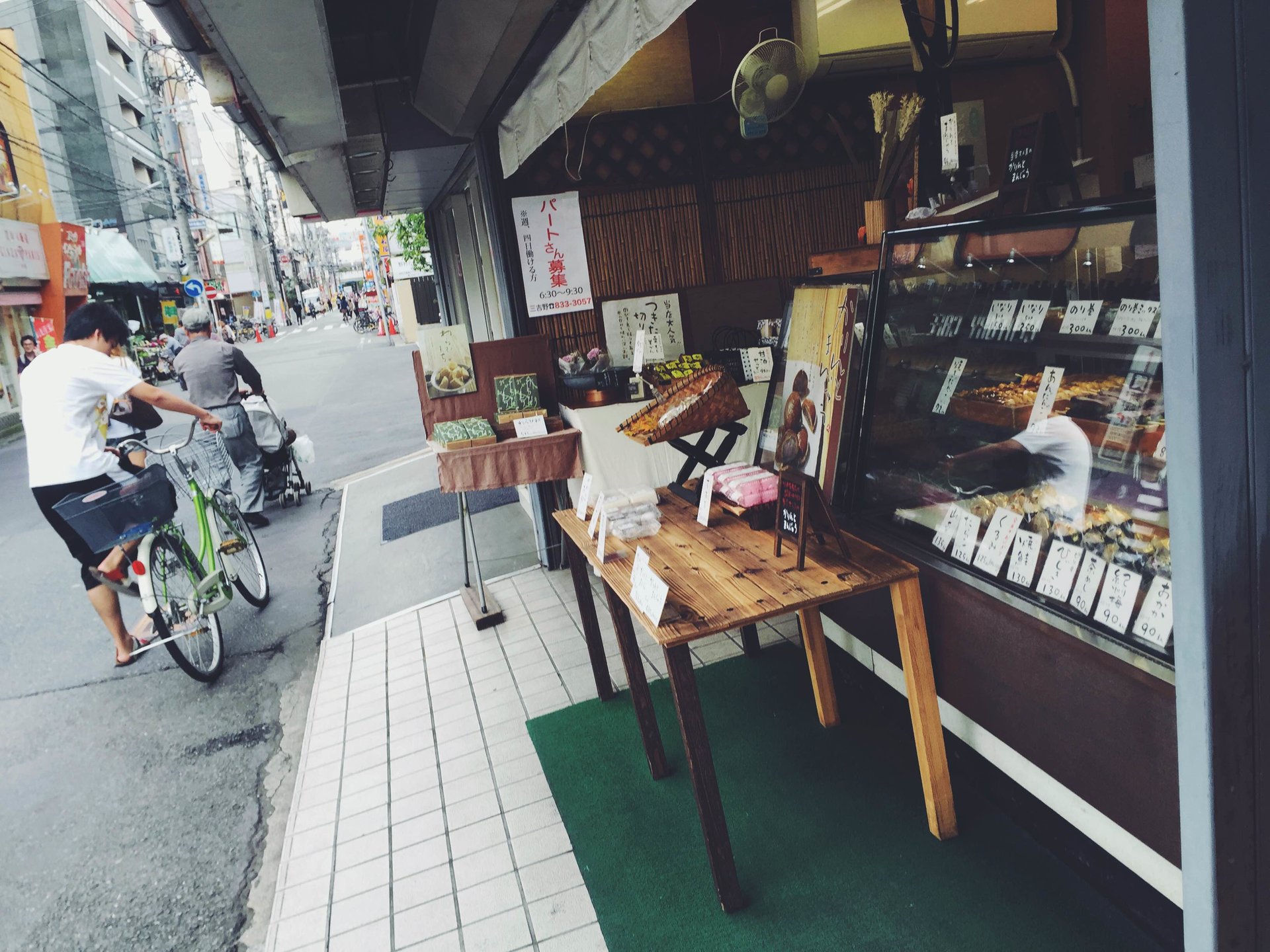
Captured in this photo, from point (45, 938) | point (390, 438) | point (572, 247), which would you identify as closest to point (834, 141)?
point (572, 247)

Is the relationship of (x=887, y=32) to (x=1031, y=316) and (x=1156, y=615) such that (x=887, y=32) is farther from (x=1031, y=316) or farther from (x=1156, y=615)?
(x=1156, y=615)

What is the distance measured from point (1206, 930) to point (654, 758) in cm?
225

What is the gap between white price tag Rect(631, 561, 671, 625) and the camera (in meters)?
2.52

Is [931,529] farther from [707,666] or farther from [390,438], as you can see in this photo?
[390,438]

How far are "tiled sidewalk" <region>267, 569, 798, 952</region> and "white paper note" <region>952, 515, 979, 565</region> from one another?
1710mm

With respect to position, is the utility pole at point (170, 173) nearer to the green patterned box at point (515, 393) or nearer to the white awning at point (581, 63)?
the green patterned box at point (515, 393)

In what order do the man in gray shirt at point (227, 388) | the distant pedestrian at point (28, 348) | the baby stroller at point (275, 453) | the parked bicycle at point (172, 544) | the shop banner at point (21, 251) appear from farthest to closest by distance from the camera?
the shop banner at point (21, 251)
the distant pedestrian at point (28, 348)
the baby stroller at point (275, 453)
the man in gray shirt at point (227, 388)
the parked bicycle at point (172, 544)

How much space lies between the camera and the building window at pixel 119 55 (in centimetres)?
3731

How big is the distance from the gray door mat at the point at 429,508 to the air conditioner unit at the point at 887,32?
444 cm

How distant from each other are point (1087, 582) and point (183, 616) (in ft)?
16.5

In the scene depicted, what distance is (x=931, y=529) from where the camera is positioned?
2.93 m

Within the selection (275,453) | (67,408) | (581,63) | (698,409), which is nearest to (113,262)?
(275,453)

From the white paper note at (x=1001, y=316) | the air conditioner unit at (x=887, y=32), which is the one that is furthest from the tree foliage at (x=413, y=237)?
the white paper note at (x=1001, y=316)

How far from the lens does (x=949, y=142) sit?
3.73m
